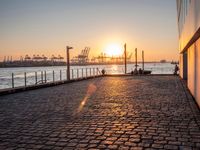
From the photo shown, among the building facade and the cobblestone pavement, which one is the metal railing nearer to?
the cobblestone pavement

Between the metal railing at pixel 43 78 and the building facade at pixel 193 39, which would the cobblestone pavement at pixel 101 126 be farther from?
the metal railing at pixel 43 78

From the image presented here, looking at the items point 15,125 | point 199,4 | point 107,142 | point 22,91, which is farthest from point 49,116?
point 22,91

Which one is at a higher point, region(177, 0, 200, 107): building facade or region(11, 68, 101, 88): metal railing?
region(177, 0, 200, 107): building facade

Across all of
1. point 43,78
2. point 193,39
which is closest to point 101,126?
point 193,39

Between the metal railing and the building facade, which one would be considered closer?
the building facade

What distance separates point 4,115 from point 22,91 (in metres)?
8.17

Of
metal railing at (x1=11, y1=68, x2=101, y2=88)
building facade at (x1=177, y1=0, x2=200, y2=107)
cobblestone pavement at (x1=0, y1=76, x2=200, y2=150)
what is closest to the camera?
cobblestone pavement at (x1=0, y1=76, x2=200, y2=150)

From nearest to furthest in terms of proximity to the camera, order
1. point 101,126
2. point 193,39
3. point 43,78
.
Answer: point 101,126, point 193,39, point 43,78

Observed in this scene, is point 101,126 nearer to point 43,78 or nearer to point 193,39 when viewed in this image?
point 193,39

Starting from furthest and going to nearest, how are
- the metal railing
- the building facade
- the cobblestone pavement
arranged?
the metal railing, the building facade, the cobblestone pavement

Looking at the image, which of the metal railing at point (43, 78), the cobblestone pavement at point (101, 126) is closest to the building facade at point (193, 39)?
the cobblestone pavement at point (101, 126)

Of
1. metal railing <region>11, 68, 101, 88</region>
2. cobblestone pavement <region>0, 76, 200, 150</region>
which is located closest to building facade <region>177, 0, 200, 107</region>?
cobblestone pavement <region>0, 76, 200, 150</region>

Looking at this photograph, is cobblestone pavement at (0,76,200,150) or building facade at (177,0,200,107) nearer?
cobblestone pavement at (0,76,200,150)

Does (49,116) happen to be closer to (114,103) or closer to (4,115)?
(4,115)
